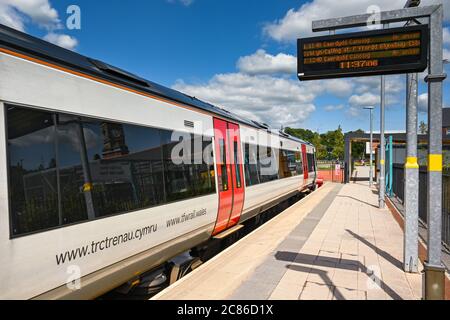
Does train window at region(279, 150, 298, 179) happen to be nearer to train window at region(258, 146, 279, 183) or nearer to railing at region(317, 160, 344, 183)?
train window at region(258, 146, 279, 183)

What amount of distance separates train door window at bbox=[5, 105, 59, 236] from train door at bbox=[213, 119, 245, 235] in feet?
12.9

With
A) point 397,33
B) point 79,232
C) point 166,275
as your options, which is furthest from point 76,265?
point 397,33

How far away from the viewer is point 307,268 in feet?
18.9

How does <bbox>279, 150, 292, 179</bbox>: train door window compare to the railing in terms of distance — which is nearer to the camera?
<bbox>279, 150, 292, 179</bbox>: train door window

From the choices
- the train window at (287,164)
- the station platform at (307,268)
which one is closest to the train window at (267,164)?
the train window at (287,164)

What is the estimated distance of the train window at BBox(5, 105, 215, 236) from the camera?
9.38 feet

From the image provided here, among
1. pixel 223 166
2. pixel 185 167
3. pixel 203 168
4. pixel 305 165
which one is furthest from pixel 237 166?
pixel 305 165

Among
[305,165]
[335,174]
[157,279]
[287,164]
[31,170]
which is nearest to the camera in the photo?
[31,170]

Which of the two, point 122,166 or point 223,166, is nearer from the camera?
point 122,166

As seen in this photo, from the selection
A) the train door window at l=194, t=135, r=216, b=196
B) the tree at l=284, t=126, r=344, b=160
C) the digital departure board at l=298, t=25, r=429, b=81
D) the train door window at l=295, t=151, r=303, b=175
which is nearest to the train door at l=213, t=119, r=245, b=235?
the train door window at l=194, t=135, r=216, b=196

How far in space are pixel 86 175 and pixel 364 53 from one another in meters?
3.65

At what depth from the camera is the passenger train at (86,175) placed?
2811 mm

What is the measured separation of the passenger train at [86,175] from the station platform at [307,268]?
74cm

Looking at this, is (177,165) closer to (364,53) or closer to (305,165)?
(364,53)
